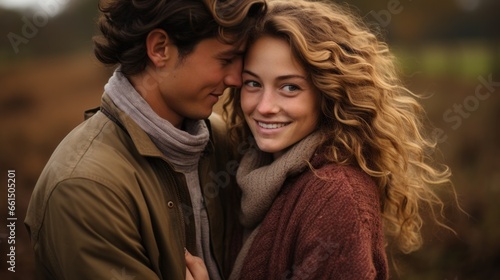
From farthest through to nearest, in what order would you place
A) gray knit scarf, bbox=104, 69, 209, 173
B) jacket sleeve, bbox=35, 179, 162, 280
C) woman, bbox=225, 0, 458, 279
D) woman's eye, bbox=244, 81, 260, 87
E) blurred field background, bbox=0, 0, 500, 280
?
blurred field background, bbox=0, 0, 500, 280 < woman's eye, bbox=244, 81, 260, 87 < gray knit scarf, bbox=104, 69, 209, 173 < woman, bbox=225, 0, 458, 279 < jacket sleeve, bbox=35, 179, 162, 280

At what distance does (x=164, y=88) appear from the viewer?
2662 mm

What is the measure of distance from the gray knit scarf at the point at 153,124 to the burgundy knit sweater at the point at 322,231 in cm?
44

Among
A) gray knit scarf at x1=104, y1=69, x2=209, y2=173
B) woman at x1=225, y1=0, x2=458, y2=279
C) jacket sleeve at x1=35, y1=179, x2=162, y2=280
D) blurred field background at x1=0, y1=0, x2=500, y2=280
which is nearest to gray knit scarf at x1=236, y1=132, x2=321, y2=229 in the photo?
woman at x1=225, y1=0, x2=458, y2=279

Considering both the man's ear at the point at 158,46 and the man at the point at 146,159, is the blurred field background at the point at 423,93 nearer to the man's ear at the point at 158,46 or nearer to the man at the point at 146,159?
the man at the point at 146,159

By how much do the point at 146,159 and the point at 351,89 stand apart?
0.88 metres

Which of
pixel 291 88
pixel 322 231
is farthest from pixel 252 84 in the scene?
pixel 322 231

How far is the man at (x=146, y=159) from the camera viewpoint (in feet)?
7.43

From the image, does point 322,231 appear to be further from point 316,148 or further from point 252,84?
point 252,84

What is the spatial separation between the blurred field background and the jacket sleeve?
2857mm

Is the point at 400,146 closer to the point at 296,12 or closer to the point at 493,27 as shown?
the point at 296,12

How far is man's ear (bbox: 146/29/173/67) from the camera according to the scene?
8.52 ft

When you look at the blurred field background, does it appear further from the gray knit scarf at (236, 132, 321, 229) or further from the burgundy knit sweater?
the burgundy knit sweater

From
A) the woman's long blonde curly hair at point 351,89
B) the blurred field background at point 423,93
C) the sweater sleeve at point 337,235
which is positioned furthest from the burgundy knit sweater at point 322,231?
the blurred field background at point 423,93

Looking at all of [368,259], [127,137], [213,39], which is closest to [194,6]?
[213,39]
